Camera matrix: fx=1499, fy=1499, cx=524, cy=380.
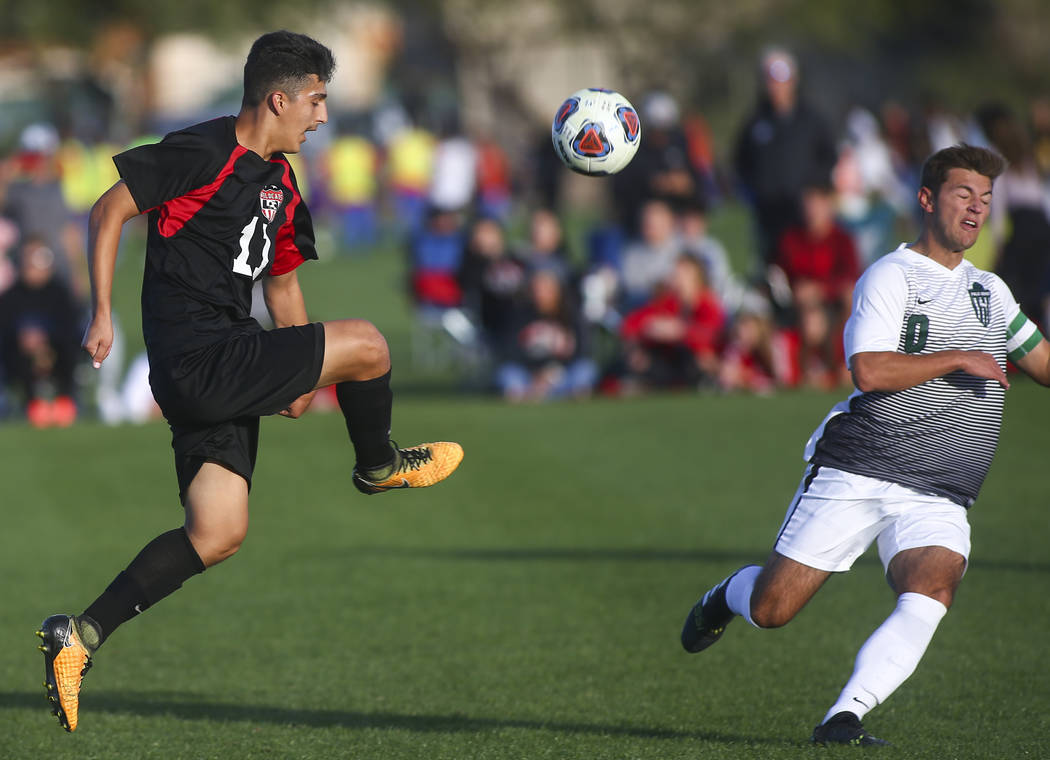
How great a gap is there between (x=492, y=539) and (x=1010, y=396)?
572 centimetres

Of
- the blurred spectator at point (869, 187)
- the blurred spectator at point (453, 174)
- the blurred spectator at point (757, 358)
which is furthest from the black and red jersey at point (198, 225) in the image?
the blurred spectator at point (453, 174)

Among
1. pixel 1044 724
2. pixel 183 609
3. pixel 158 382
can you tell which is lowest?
pixel 183 609

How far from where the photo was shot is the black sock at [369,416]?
5.25m

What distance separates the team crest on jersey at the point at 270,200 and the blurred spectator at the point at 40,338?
9.46 metres

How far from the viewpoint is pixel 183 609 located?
784cm

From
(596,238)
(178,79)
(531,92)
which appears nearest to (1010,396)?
(596,238)

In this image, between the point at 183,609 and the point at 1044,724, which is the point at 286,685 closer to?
the point at 183,609

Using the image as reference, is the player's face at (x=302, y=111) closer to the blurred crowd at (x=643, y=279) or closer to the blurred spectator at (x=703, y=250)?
the blurred crowd at (x=643, y=279)

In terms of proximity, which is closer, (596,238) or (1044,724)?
(1044,724)

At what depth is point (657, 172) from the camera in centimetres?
1552

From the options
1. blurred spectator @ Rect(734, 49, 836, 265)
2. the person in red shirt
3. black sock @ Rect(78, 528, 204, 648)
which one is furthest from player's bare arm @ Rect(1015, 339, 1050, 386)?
blurred spectator @ Rect(734, 49, 836, 265)

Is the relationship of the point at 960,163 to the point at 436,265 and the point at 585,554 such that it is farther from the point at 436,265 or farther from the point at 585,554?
the point at 436,265

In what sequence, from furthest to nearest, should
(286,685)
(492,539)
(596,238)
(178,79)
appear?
(178,79)
(596,238)
(492,539)
(286,685)

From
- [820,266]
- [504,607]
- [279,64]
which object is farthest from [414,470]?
[820,266]
